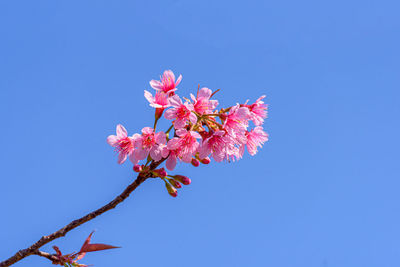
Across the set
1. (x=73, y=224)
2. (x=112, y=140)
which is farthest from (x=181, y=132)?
(x=73, y=224)

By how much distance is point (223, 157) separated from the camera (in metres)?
2.35

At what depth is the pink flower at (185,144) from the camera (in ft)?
7.10

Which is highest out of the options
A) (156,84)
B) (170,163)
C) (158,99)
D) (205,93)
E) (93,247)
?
(156,84)

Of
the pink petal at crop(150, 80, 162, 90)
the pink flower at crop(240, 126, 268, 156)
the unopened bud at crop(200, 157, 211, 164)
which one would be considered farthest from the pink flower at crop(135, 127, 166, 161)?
the pink flower at crop(240, 126, 268, 156)

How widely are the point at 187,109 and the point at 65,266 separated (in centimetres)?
122

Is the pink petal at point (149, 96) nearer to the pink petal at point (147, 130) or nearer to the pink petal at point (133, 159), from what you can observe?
the pink petal at point (147, 130)

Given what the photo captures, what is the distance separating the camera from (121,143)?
8.33 ft

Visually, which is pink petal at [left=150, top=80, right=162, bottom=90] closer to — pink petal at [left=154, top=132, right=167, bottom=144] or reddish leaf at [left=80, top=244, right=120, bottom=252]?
pink petal at [left=154, top=132, right=167, bottom=144]

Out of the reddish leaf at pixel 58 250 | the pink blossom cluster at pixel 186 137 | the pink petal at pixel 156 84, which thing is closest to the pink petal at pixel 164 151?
the pink blossom cluster at pixel 186 137

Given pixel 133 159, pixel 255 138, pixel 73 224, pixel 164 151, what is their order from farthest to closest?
pixel 255 138, pixel 133 159, pixel 164 151, pixel 73 224

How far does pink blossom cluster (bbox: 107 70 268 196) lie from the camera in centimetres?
223

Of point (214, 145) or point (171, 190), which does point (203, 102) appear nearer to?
point (214, 145)

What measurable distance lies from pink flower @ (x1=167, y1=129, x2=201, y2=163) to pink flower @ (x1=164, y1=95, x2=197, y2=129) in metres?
0.06

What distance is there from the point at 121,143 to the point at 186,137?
56 cm
